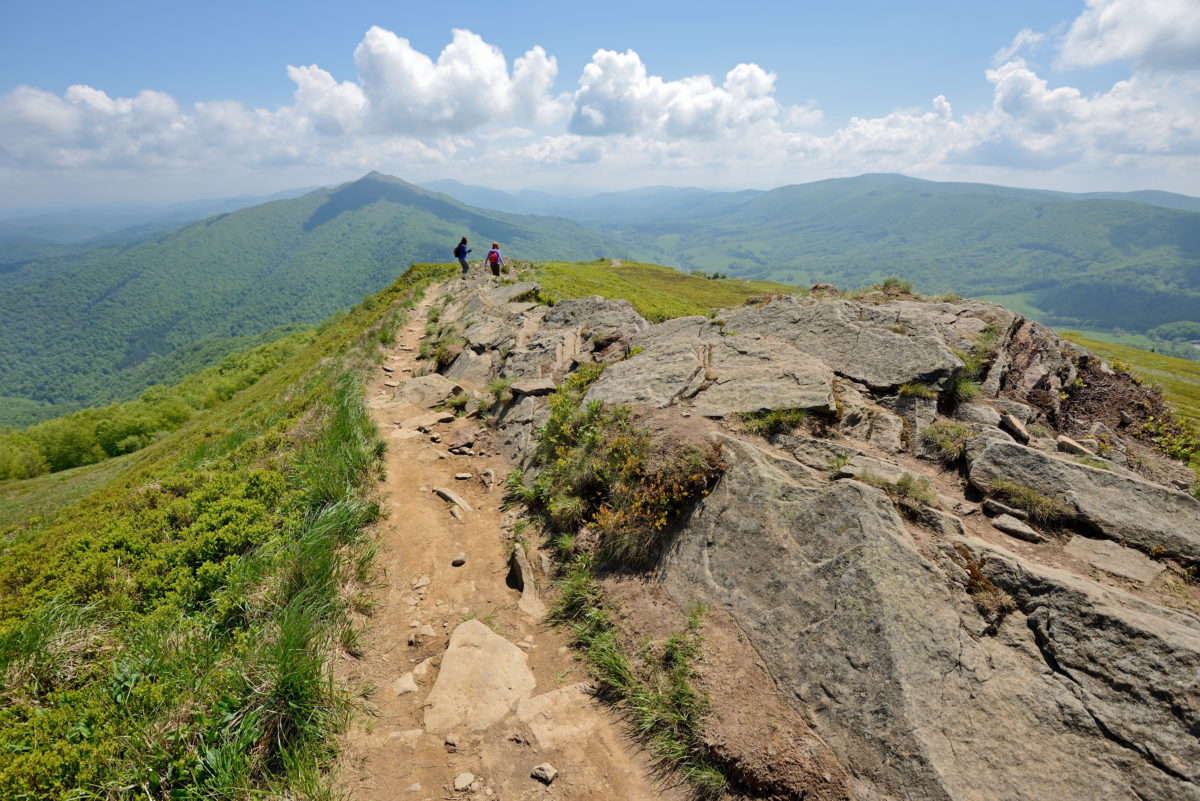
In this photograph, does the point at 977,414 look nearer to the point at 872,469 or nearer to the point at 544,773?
the point at 872,469

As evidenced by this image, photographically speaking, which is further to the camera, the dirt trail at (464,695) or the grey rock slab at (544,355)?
the grey rock slab at (544,355)

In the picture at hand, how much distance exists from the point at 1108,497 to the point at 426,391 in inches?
668

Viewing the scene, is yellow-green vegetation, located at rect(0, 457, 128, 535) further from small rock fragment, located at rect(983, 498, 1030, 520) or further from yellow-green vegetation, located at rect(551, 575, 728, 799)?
small rock fragment, located at rect(983, 498, 1030, 520)

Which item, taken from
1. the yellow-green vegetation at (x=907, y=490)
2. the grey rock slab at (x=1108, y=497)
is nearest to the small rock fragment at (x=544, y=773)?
the yellow-green vegetation at (x=907, y=490)

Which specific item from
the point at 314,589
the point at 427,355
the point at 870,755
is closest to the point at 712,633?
the point at 870,755

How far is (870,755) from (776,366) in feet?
25.6

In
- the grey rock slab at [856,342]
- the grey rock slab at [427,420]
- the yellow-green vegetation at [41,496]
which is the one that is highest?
the grey rock slab at [856,342]

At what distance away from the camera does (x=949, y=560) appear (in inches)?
262

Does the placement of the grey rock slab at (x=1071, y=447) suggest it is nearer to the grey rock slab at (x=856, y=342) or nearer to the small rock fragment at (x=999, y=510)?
the grey rock slab at (x=856, y=342)

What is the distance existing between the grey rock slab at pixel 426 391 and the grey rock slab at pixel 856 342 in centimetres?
964

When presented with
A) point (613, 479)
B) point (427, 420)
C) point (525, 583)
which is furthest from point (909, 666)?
point (427, 420)

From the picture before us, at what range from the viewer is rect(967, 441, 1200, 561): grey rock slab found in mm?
6883

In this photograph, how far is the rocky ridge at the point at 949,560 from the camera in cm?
513

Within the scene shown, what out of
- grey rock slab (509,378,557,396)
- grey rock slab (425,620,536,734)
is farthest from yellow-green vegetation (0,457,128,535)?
grey rock slab (425,620,536,734)
